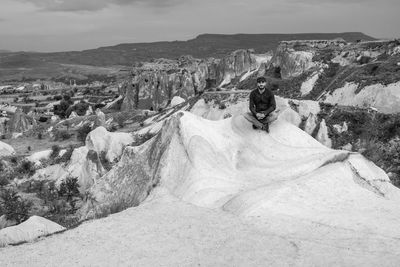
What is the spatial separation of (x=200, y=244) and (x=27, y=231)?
6.33 meters

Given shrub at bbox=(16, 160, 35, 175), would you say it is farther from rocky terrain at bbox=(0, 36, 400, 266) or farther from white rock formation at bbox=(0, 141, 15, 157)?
rocky terrain at bbox=(0, 36, 400, 266)

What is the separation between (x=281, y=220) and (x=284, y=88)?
53829 millimetres

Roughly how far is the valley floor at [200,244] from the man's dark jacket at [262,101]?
5932mm

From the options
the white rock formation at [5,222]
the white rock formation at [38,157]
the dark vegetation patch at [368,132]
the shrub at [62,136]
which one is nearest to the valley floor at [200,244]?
the white rock formation at [5,222]

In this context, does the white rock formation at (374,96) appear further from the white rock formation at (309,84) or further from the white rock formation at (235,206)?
the white rock formation at (235,206)

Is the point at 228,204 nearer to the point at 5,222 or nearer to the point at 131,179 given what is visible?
the point at 131,179

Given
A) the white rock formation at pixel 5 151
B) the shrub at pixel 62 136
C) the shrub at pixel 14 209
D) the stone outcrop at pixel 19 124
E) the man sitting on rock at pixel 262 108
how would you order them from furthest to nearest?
the stone outcrop at pixel 19 124, the shrub at pixel 62 136, the white rock formation at pixel 5 151, the shrub at pixel 14 209, the man sitting on rock at pixel 262 108

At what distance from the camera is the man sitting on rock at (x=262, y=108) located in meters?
16.9

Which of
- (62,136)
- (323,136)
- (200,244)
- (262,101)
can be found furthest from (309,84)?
(200,244)

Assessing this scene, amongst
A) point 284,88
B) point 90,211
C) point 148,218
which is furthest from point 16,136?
point 148,218

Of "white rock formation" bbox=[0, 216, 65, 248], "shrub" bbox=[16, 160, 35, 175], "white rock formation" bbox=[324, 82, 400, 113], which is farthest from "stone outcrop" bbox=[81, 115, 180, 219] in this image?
"white rock formation" bbox=[324, 82, 400, 113]

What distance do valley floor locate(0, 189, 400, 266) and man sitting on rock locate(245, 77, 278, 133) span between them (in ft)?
18.2

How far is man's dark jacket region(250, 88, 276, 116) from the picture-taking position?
673 inches

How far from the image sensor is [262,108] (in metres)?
17.2
